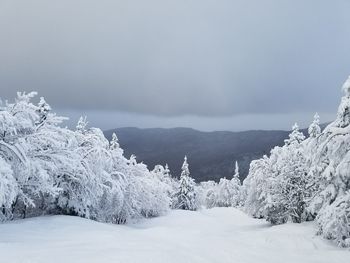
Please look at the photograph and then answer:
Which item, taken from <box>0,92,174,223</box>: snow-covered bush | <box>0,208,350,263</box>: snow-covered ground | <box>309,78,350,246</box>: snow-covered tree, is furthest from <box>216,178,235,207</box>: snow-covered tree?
<box>309,78,350,246</box>: snow-covered tree

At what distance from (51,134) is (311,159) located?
1098 centimetres

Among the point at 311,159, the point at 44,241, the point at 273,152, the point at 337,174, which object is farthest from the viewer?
the point at 273,152

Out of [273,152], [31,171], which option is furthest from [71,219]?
[273,152]

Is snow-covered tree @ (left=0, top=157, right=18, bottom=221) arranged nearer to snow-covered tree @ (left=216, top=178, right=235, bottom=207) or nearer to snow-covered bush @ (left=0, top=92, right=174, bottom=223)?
snow-covered bush @ (left=0, top=92, right=174, bottom=223)

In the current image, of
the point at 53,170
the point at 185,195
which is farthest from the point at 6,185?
the point at 185,195

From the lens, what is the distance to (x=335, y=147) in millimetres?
14961

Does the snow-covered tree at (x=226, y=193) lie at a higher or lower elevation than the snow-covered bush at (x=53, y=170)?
lower

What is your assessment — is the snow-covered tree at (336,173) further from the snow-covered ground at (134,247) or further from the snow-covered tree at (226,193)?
the snow-covered tree at (226,193)

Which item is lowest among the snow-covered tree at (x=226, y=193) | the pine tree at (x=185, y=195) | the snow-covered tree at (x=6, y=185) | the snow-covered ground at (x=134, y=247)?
the snow-covered tree at (x=226, y=193)

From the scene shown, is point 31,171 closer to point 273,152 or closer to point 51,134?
point 51,134

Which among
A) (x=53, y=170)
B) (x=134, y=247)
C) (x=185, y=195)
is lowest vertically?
(x=185, y=195)

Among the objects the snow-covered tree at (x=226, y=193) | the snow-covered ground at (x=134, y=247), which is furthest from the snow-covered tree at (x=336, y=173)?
the snow-covered tree at (x=226, y=193)

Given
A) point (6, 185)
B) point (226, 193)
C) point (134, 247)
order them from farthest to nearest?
1. point (226, 193)
2. point (6, 185)
3. point (134, 247)

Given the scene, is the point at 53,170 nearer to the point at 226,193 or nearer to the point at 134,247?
the point at 134,247
